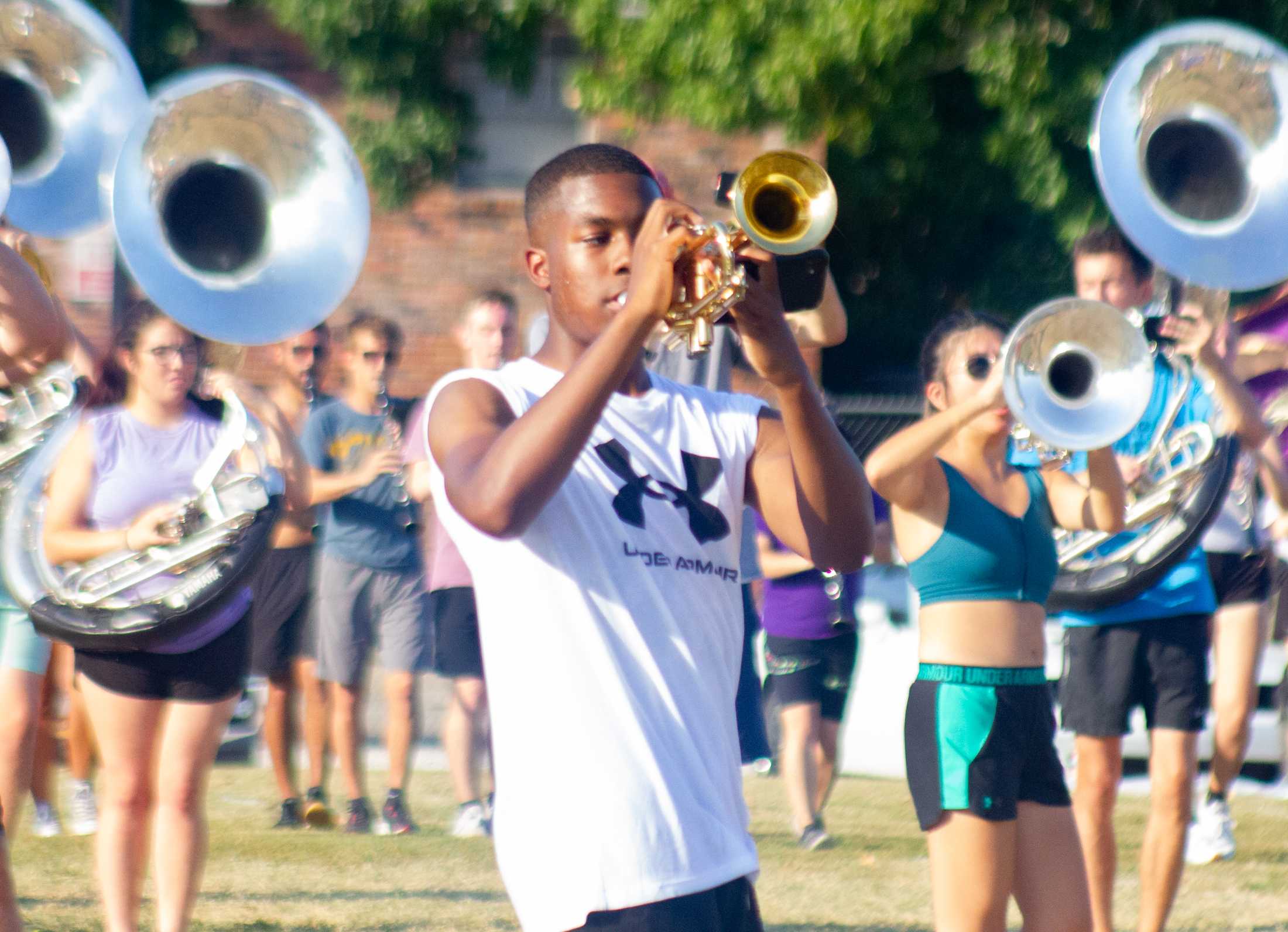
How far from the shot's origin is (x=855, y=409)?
10.6 meters

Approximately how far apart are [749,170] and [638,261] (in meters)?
0.23

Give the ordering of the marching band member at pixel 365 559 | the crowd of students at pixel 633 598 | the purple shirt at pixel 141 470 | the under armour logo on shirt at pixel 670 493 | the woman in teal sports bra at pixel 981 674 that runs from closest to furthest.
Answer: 1. the crowd of students at pixel 633 598
2. the under armour logo on shirt at pixel 670 493
3. the woman in teal sports bra at pixel 981 674
4. the purple shirt at pixel 141 470
5. the marching band member at pixel 365 559

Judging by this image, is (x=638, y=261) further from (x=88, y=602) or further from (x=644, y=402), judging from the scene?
(x=88, y=602)

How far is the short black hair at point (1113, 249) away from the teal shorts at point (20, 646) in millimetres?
3442

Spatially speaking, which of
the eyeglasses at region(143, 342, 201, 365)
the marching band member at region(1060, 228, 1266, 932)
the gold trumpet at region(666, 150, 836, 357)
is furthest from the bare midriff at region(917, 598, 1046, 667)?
the eyeglasses at region(143, 342, 201, 365)

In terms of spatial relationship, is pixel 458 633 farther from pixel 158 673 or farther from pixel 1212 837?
pixel 1212 837

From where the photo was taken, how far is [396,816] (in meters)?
6.97

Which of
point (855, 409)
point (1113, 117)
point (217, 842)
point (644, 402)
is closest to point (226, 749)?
point (217, 842)

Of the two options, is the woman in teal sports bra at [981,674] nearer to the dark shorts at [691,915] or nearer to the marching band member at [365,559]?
the dark shorts at [691,915]

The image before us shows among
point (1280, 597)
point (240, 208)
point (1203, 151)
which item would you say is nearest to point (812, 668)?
point (1280, 597)

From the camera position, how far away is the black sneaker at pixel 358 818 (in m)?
6.98

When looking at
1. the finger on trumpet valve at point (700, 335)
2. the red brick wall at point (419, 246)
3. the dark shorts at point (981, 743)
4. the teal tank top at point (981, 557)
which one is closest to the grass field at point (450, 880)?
the dark shorts at point (981, 743)

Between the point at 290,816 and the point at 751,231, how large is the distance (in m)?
5.25

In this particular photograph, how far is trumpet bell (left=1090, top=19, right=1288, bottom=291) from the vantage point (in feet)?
17.7
